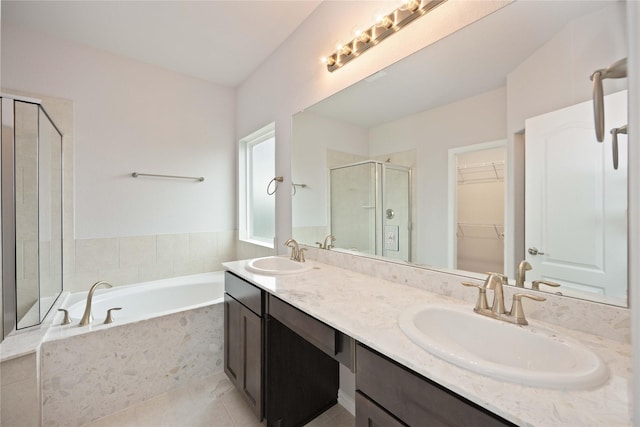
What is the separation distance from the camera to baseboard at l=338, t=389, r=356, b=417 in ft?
5.16

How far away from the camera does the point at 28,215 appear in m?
1.50

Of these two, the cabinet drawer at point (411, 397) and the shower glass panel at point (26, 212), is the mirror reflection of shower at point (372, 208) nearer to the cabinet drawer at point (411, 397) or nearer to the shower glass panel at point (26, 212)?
the cabinet drawer at point (411, 397)

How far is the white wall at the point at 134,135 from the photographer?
206cm

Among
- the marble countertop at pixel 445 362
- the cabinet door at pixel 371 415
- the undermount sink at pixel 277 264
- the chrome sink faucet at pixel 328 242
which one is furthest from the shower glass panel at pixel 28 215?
the cabinet door at pixel 371 415

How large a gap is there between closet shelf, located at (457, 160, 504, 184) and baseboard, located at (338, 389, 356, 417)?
141cm

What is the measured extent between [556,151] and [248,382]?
1757 mm

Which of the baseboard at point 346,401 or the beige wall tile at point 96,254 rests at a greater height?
the beige wall tile at point 96,254

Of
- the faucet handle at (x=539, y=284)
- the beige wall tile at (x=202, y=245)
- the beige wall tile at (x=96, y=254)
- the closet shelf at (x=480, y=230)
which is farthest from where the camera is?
the beige wall tile at (x=202, y=245)

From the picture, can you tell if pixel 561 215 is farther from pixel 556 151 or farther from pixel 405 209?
pixel 405 209

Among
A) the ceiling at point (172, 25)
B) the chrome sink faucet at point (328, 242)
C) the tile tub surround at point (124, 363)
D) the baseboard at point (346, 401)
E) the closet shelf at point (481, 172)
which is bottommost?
the baseboard at point (346, 401)

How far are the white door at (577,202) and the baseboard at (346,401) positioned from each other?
1.27 m

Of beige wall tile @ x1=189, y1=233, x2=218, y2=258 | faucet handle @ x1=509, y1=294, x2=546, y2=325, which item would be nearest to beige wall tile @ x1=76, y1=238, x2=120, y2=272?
beige wall tile @ x1=189, y1=233, x2=218, y2=258

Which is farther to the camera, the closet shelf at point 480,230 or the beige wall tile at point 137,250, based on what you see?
the beige wall tile at point 137,250

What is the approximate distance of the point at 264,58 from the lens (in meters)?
2.42
